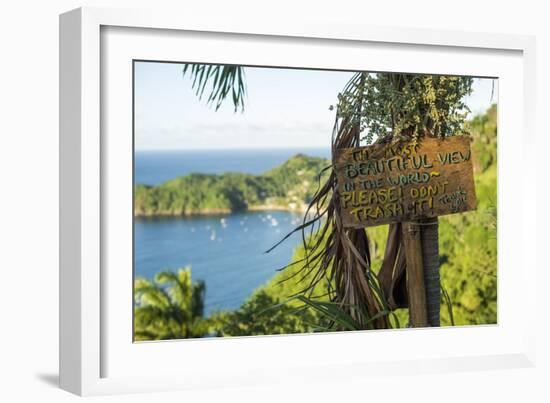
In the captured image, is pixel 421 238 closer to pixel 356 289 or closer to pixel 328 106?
pixel 356 289

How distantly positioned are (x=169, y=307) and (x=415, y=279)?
1.75m

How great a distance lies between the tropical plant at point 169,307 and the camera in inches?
257

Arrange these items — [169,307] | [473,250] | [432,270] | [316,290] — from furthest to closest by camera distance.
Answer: [473,250]
[432,270]
[316,290]
[169,307]

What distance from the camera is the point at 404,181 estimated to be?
7.12 metres

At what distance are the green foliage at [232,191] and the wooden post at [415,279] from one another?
81 centimetres

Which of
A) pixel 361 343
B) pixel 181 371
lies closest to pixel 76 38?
pixel 181 371

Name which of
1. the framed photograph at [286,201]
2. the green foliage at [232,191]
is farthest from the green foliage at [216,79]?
the green foliage at [232,191]

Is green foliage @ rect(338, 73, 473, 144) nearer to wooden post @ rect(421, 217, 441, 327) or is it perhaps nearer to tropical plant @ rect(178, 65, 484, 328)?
tropical plant @ rect(178, 65, 484, 328)

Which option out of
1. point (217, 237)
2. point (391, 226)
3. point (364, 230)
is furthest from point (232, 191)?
point (391, 226)

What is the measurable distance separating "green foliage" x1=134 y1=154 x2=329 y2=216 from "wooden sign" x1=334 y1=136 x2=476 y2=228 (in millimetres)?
236

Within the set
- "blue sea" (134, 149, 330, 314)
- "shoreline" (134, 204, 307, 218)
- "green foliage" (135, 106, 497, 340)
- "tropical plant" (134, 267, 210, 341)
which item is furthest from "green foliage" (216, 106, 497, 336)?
"tropical plant" (134, 267, 210, 341)

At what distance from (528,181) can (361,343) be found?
5.46 feet

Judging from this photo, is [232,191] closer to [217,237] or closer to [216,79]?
[217,237]

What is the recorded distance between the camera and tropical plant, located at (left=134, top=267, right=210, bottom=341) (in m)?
6.52
